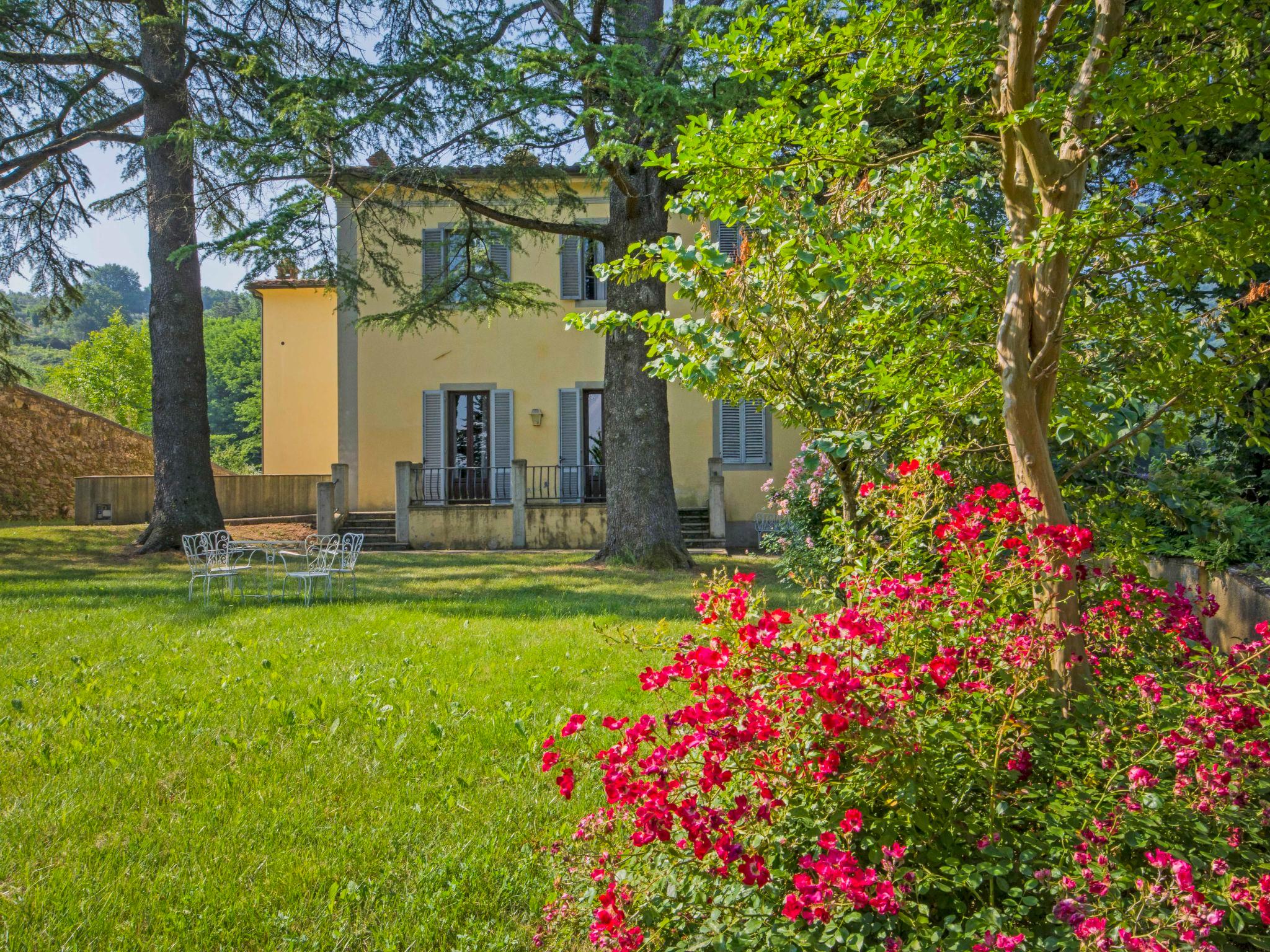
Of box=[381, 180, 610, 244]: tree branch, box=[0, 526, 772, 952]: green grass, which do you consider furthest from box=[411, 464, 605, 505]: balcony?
box=[0, 526, 772, 952]: green grass

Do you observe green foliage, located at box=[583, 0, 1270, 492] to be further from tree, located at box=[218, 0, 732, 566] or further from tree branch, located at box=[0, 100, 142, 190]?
tree branch, located at box=[0, 100, 142, 190]

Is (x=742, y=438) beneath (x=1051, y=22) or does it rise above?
beneath

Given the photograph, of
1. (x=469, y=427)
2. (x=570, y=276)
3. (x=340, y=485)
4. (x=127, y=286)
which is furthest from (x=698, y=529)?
(x=127, y=286)

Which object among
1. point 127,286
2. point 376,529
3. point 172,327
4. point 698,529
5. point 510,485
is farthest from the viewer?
point 127,286

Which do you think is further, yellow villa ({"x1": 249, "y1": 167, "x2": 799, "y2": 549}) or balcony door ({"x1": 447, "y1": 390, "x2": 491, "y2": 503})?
balcony door ({"x1": 447, "y1": 390, "x2": 491, "y2": 503})

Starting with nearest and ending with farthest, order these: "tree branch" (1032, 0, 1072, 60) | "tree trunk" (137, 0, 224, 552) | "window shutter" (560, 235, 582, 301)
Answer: "tree branch" (1032, 0, 1072, 60)
"tree trunk" (137, 0, 224, 552)
"window shutter" (560, 235, 582, 301)

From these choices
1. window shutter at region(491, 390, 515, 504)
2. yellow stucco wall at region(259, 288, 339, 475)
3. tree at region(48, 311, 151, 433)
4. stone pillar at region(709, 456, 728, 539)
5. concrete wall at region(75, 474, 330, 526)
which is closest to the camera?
stone pillar at region(709, 456, 728, 539)

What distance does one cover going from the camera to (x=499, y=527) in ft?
49.8

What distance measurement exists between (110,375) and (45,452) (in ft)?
56.7

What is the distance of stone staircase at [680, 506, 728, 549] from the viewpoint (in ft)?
48.6

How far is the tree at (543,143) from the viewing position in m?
8.03

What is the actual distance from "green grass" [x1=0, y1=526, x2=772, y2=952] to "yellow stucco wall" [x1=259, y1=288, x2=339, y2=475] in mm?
14618

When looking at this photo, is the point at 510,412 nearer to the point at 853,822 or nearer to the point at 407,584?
the point at 407,584

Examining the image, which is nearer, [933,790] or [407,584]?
[933,790]
